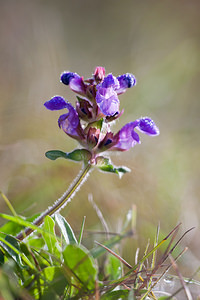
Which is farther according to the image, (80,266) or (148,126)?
(148,126)

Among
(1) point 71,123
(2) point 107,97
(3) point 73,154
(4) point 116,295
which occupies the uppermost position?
(2) point 107,97

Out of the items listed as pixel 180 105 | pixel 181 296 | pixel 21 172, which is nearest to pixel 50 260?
pixel 181 296

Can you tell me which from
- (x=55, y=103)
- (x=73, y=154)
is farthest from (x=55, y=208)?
(x=55, y=103)

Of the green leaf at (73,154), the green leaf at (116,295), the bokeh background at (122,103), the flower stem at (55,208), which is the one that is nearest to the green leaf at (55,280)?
the green leaf at (116,295)

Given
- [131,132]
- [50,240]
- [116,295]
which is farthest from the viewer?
[131,132]

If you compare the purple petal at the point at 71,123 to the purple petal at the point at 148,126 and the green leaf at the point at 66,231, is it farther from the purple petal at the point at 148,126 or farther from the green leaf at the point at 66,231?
the green leaf at the point at 66,231

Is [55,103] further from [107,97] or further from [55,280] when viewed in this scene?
[55,280]
